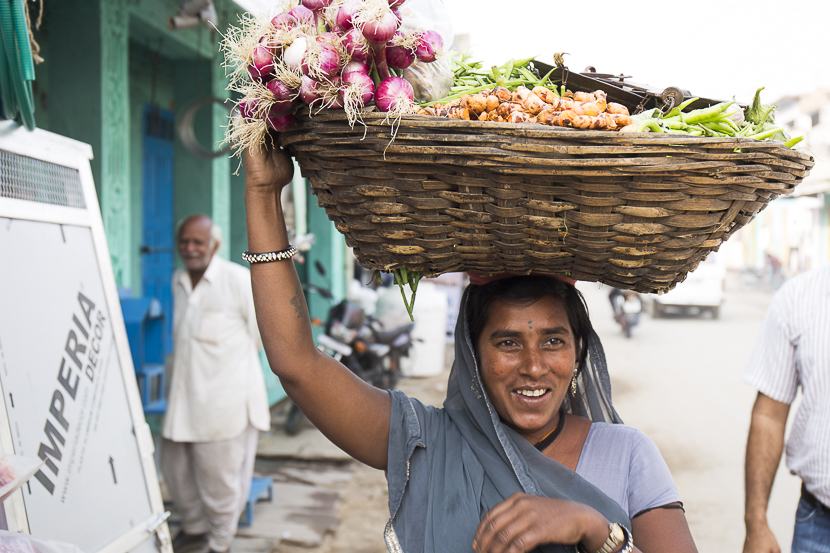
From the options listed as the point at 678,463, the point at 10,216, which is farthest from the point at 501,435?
the point at 678,463

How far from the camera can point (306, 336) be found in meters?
1.50

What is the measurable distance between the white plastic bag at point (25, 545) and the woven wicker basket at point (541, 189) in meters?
0.83

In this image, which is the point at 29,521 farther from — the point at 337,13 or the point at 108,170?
the point at 108,170

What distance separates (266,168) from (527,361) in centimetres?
80

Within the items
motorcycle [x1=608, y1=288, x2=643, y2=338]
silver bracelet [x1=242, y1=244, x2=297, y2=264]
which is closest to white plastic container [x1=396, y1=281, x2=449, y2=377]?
motorcycle [x1=608, y1=288, x2=643, y2=338]

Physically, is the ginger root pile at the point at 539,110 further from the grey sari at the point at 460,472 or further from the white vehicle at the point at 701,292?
the white vehicle at the point at 701,292

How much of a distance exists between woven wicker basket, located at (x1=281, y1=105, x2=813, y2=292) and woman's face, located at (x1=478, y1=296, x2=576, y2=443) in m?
0.35

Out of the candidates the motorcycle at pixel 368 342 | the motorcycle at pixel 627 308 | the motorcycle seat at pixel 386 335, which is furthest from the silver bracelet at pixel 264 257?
the motorcycle at pixel 627 308

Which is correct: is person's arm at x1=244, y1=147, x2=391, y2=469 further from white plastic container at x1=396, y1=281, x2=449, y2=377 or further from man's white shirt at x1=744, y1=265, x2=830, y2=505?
white plastic container at x1=396, y1=281, x2=449, y2=377

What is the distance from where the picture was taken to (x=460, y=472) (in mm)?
1559

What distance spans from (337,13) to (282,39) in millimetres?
121

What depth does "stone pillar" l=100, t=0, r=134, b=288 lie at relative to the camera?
3.93 meters

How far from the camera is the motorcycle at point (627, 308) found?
1211 centimetres

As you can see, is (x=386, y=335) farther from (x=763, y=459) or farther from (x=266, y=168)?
(x=266, y=168)
